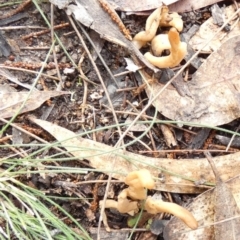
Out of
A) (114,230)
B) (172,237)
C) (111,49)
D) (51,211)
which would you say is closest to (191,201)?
(172,237)

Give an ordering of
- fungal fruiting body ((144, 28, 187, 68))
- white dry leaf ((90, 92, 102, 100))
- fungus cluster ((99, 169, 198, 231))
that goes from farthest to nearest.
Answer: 1. white dry leaf ((90, 92, 102, 100))
2. fungal fruiting body ((144, 28, 187, 68))
3. fungus cluster ((99, 169, 198, 231))

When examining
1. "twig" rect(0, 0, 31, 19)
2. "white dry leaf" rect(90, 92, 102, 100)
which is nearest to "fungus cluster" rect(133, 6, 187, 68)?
"white dry leaf" rect(90, 92, 102, 100)

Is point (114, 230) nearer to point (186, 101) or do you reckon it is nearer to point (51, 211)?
point (51, 211)

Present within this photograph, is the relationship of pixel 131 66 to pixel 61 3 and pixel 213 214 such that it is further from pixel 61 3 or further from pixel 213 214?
pixel 213 214

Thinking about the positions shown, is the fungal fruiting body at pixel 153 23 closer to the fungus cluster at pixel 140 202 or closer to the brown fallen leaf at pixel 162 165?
the brown fallen leaf at pixel 162 165

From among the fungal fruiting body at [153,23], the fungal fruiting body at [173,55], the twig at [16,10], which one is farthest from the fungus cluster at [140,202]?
the twig at [16,10]

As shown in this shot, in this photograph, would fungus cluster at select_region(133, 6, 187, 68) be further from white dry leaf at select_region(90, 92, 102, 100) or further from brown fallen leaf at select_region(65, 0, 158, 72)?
white dry leaf at select_region(90, 92, 102, 100)
